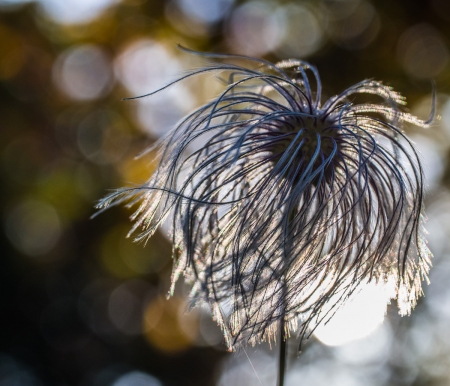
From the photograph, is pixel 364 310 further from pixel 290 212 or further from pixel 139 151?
pixel 139 151

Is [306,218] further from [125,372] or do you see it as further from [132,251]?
[125,372]

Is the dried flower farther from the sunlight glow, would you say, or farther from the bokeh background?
the bokeh background

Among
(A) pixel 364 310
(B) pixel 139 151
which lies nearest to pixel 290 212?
(A) pixel 364 310

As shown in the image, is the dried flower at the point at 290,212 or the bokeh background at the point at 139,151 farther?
the bokeh background at the point at 139,151

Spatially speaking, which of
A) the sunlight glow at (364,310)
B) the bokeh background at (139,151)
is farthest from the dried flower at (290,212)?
the bokeh background at (139,151)

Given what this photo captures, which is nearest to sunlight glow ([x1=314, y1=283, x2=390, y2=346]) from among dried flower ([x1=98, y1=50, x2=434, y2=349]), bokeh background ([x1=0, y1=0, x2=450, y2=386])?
dried flower ([x1=98, y1=50, x2=434, y2=349])

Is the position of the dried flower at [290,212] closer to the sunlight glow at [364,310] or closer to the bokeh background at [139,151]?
the sunlight glow at [364,310]

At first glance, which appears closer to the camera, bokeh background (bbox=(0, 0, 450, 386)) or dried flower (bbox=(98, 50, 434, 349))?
dried flower (bbox=(98, 50, 434, 349))
